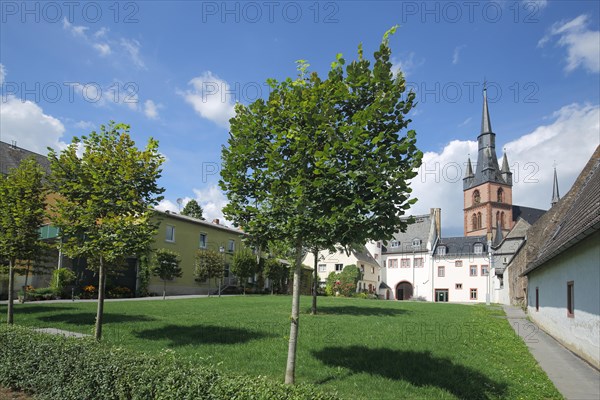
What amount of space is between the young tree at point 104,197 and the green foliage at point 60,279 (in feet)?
55.8

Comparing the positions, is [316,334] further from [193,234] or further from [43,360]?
[193,234]

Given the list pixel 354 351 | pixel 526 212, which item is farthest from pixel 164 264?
pixel 526 212

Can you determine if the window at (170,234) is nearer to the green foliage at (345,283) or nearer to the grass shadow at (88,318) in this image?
the grass shadow at (88,318)

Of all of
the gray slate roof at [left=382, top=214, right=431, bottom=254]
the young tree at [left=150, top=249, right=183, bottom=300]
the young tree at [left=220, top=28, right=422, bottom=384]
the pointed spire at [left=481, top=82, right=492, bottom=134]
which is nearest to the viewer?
the young tree at [left=220, top=28, right=422, bottom=384]

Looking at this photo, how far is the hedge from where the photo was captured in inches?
187

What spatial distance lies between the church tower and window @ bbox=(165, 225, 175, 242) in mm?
71264

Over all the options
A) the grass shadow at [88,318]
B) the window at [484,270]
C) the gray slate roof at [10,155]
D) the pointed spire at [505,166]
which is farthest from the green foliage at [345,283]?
the pointed spire at [505,166]

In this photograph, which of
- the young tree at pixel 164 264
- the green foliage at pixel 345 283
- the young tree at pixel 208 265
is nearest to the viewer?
the young tree at pixel 164 264

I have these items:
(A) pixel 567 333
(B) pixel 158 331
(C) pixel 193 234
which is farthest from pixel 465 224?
(B) pixel 158 331

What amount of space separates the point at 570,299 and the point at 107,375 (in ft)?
44.7

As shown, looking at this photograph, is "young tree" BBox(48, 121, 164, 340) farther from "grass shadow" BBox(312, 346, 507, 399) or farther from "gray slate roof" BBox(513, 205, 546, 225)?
"gray slate roof" BBox(513, 205, 546, 225)

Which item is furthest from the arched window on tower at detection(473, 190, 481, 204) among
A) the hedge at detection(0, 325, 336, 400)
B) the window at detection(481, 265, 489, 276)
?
the hedge at detection(0, 325, 336, 400)

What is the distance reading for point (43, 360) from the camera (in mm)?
6691

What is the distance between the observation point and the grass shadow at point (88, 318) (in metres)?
13.5
